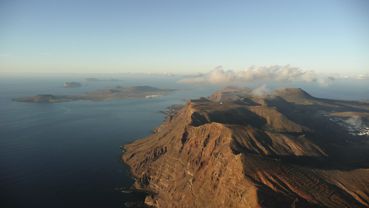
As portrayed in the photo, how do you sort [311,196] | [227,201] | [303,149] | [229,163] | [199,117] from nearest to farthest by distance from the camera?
1. [311,196]
2. [227,201]
3. [229,163]
4. [303,149]
5. [199,117]

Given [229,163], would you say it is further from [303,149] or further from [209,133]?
[303,149]

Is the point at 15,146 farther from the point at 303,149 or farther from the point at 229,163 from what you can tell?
the point at 303,149

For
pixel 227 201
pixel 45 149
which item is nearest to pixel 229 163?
pixel 227 201

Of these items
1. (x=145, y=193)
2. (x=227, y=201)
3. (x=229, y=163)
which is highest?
(x=229, y=163)

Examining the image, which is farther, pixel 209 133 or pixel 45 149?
pixel 45 149

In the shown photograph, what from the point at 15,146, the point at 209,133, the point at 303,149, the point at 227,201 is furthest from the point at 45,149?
the point at 303,149

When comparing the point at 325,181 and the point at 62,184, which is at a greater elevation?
the point at 325,181

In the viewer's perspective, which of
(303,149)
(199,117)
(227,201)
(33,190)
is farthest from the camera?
(199,117)
